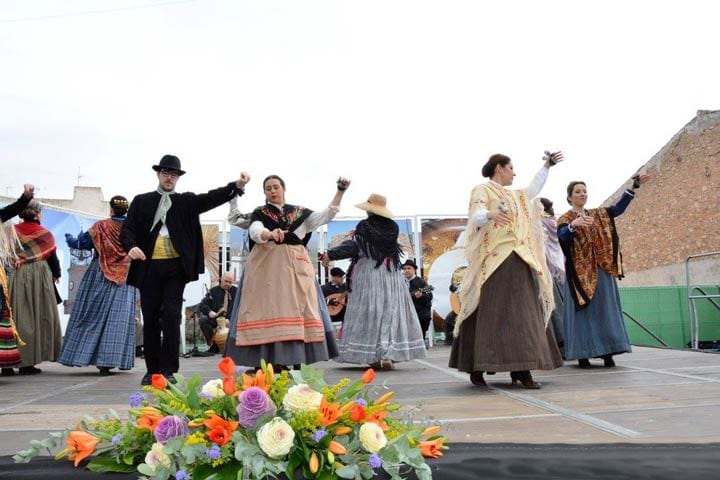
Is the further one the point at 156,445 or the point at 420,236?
the point at 420,236

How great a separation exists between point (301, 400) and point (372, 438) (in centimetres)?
24

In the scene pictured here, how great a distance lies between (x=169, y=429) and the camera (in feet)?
6.82

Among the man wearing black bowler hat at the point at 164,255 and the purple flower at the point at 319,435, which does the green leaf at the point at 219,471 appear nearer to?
the purple flower at the point at 319,435

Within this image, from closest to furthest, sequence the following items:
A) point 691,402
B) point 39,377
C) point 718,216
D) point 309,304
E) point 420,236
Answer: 1. point 691,402
2. point 309,304
3. point 39,377
4. point 420,236
5. point 718,216

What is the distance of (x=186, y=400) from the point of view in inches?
89.2

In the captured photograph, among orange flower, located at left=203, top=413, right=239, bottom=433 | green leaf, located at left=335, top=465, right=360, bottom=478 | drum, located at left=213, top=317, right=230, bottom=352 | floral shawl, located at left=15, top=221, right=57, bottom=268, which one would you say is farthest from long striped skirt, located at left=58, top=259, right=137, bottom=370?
green leaf, located at left=335, top=465, right=360, bottom=478

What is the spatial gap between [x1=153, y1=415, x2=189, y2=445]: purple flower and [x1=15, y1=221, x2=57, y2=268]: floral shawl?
607cm

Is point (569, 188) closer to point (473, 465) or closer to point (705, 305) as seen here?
point (473, 465)

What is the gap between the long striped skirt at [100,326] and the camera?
7.02m

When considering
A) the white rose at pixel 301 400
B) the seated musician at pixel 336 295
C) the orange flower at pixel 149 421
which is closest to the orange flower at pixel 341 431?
the white rose at pixel 301 400

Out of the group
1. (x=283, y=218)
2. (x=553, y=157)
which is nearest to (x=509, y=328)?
(x=553, y=157)

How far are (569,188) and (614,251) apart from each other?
75cm

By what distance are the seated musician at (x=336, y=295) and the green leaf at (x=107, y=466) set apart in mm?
8413

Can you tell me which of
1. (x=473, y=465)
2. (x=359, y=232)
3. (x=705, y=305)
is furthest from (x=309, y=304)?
(x=705, y=305)
